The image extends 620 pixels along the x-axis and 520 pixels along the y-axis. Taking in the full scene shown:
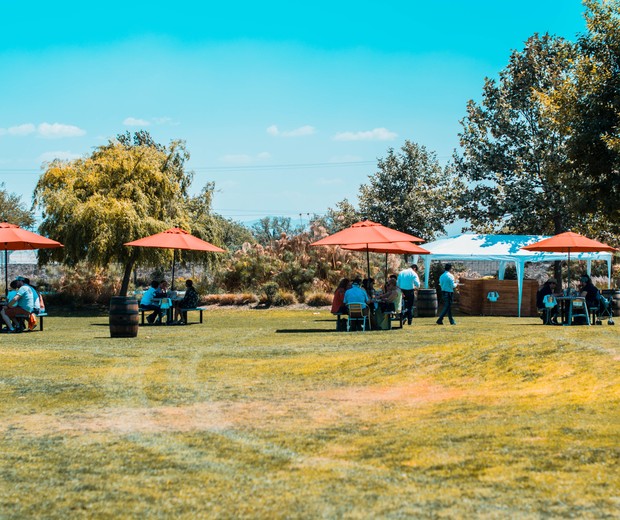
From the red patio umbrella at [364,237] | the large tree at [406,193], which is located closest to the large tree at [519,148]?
the large tree at [406,193]

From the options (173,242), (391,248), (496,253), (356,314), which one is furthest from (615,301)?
(173,242)

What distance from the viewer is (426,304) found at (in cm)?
2747

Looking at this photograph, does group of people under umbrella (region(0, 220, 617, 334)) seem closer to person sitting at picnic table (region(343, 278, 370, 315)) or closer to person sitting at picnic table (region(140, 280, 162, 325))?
person sitting at picnic table (region(343, 278, 370, 315))

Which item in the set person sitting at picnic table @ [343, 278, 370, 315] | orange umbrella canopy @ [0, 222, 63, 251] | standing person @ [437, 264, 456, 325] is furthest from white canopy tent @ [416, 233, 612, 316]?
orange umbrella canopy @ [0, 222, 63, 251]

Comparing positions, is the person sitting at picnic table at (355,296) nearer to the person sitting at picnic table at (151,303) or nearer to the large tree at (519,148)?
the person sitting at picnic table at (151,303)

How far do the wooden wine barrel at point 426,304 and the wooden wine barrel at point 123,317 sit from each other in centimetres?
1099

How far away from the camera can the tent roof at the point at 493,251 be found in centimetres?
2966

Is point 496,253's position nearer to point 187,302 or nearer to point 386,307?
point 386,307

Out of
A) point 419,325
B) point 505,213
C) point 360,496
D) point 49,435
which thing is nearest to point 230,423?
point 49,435

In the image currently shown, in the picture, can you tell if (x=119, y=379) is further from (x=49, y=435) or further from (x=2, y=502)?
(x=2, y=502)

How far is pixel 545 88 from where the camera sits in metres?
38.8

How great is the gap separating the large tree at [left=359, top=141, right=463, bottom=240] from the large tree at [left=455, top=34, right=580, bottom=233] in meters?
6.75

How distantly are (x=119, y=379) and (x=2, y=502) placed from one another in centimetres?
612

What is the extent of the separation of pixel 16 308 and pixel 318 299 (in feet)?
42.8
